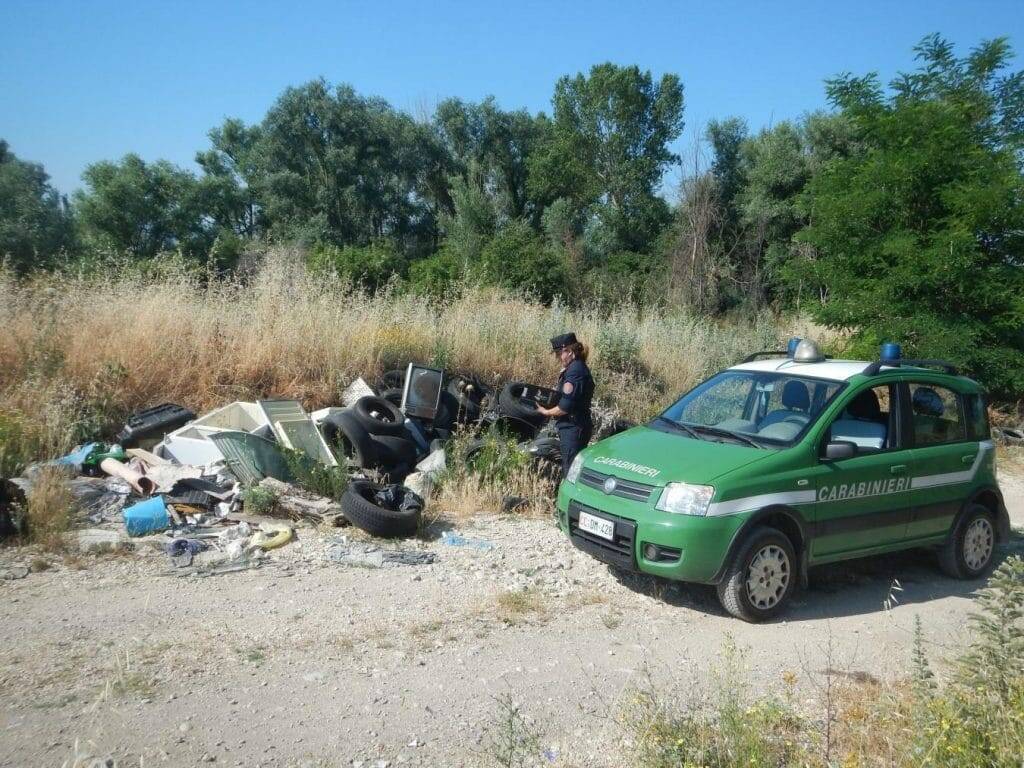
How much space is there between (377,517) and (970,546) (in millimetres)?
5448

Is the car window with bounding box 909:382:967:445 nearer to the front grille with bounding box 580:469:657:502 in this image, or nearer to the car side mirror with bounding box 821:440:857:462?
the car side mirror with bounding box 821:440:857:462

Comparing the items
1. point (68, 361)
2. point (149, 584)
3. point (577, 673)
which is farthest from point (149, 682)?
point (68, 361)

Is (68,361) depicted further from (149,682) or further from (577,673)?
(577,673)

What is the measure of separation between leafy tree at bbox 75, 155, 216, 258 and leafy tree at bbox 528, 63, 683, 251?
16518 mm

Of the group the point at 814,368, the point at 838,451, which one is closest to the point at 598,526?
the point at 838,451

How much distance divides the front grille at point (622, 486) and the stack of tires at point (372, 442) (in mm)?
3626

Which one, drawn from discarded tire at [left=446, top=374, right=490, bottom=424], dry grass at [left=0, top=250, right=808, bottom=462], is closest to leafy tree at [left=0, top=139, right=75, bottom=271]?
dry grass at [left=0, top=250, right=808, bottom=462]

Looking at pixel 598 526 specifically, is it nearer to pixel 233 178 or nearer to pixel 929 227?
pixel 929 227

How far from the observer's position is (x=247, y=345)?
38.2 ft

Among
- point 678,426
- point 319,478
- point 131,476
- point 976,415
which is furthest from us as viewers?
point 319,478

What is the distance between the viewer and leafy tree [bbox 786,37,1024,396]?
14078 mm

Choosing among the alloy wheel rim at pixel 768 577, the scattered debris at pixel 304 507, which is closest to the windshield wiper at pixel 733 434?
the alloy wheel rim at pixel 768 577

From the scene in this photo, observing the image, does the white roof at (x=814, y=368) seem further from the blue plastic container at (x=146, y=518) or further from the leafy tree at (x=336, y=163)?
the leafy tree at (x=336, y=163)

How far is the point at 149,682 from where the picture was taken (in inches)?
175
